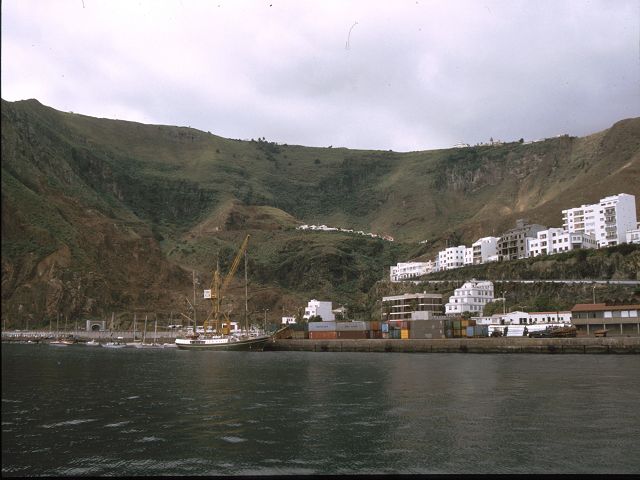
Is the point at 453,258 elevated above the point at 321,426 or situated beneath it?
elevated above

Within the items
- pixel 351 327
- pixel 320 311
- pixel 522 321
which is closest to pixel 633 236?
pixel 522 321

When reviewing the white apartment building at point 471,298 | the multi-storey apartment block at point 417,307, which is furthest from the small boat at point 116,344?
the white apartment building at point 471,298

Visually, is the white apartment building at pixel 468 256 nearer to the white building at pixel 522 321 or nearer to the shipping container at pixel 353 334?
the white building at pixel 522 321

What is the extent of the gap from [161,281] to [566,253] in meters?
109

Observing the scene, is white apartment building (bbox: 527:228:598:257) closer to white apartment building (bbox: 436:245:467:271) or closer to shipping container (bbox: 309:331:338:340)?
white apartment building (bbox: 436:245:467:271)

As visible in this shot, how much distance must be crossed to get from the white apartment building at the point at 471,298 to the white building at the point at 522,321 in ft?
28.8

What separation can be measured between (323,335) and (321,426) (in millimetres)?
93903

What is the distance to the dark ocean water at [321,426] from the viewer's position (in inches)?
743

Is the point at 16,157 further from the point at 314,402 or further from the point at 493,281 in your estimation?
the point at 314,402

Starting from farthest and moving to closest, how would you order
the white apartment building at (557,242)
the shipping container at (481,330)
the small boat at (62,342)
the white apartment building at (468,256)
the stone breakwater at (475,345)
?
the white apartment building at (468,256)
the white apartment building at (557,242)
the small boat at (62,342)
the shipping container at (481,330)
the stone breakwater at (475,345)

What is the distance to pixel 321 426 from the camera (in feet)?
84.1

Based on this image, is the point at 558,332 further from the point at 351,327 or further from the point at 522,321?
the point at 351,327

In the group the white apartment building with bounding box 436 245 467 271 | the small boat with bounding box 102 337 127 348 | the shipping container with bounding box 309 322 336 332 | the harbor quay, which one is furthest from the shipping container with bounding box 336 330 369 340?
the small boat with bounding box 102 337 127 348

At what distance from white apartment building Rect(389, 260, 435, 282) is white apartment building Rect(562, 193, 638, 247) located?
136 ft
